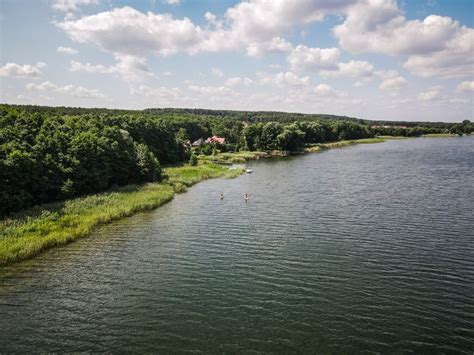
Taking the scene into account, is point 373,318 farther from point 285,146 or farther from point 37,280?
point 285,146

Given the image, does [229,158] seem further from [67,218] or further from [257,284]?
[257,284]

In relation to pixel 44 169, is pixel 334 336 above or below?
below

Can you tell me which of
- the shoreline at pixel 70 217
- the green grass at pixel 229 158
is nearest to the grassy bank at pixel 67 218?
the shoreline at pixel 70 217

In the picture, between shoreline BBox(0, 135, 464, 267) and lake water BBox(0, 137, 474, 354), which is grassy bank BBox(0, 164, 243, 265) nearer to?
shoreline BBox(0, 135, 464, 267)

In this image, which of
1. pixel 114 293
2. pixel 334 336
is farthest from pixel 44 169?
pixel 334 336

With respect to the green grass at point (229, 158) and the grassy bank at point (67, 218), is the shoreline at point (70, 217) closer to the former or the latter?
the grassy bank at point (67, 218)

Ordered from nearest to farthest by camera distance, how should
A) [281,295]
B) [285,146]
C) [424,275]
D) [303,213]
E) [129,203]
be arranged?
[281,295] < [424,275] < [303,213] < [129,203] < [285,146]

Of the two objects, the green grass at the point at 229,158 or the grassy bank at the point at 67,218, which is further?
the green grass at the point at 229,158
